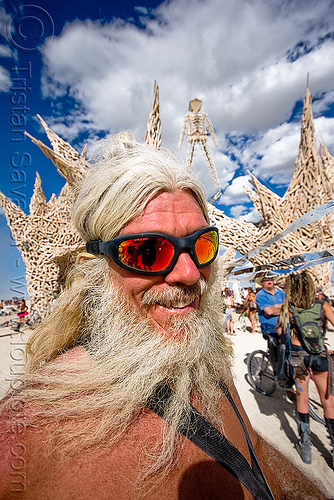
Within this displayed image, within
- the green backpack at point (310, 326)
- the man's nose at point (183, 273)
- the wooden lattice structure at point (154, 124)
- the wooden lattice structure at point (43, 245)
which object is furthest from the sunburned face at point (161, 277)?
the wooden lattice structure at point (43, 245)

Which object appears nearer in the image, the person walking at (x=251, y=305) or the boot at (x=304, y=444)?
the boot at (x=304, y=444)

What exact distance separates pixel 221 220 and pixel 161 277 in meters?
6.49

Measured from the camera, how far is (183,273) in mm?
1017

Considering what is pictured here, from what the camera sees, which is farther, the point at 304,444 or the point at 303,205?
the point at 303,205

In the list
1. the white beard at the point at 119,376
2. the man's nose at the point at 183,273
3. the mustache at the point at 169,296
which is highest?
the man's nose at the point at 183,273

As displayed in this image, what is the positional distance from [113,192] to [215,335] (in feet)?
3.26

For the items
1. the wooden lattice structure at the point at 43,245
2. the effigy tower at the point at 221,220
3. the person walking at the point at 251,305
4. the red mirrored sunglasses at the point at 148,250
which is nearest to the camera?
the red mirrored sunglasses at the point at 148,250

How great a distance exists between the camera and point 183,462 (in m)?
0.79

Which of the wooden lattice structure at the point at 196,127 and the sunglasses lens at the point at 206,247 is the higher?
Result: the wooden lattice structure at the point at 196,127

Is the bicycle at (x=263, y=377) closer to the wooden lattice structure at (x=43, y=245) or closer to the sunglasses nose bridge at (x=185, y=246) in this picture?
the sunglasses nose bridge at (x=185, y=246)

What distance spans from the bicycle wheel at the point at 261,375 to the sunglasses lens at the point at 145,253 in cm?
393

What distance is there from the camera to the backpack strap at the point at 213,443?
0.82 meters

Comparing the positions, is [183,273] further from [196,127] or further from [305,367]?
[196,127]

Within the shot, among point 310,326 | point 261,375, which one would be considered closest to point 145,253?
point 310,326
